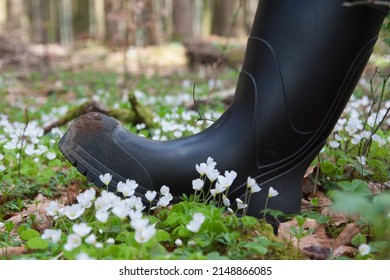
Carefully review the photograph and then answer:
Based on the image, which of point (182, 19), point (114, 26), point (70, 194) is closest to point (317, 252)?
point (70, 194)

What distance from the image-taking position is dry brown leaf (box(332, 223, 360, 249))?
1614mm

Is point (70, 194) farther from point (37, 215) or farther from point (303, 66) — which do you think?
point (303, 66)

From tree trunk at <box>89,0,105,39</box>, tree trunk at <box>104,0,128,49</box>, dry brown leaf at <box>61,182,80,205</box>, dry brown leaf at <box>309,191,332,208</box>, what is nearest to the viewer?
dry brown leaf at <box>309,191,332,208</box>

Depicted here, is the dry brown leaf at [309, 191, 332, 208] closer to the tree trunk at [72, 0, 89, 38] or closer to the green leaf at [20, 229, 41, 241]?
the green leaf at [20, 229, 41, 241]

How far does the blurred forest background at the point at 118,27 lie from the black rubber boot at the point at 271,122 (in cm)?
140

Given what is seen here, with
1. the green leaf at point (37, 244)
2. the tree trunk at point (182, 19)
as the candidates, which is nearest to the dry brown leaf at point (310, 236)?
the green leaf at point (37, 244)

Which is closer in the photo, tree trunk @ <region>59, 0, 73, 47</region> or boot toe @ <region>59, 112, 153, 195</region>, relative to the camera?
boot toe @ <region>59, 112, 153, 195</region>

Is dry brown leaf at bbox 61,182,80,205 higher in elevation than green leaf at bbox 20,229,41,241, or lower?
lower

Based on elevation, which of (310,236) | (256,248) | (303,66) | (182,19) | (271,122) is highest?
(303,66)

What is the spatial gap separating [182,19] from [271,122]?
12243 mm

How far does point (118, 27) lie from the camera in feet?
50.0

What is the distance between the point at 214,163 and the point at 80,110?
2109 millimetres

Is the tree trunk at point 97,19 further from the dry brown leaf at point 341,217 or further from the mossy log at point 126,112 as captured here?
the dry brown leaf at point 341,217

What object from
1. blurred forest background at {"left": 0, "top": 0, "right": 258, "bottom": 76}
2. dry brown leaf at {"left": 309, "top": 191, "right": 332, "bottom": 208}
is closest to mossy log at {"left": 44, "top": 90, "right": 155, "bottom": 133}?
blurred forest background at {"left": 0, "top": 0, "right": 258, "bottom": 76}
